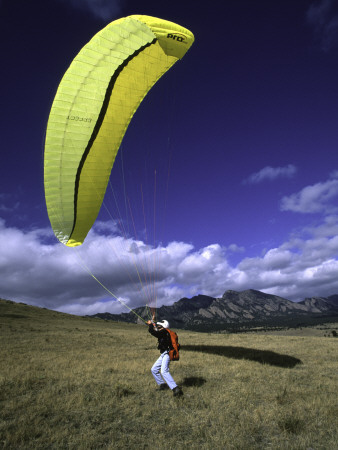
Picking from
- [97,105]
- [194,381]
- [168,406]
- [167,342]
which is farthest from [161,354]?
[97,105]

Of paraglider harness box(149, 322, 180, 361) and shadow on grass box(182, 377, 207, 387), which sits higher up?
paraglider harness box(149, 322, 180, 361)

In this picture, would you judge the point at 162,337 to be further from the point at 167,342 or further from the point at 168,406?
the point at 168,406

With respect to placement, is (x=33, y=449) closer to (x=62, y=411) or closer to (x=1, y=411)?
(x=62, y=411)

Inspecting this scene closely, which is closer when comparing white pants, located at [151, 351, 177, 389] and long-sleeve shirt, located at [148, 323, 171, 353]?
white pants, located at [151, 351, 177, 389]

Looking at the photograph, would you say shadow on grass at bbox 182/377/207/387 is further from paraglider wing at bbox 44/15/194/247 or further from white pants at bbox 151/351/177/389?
paraglider wing at bbox 44/15/194/247

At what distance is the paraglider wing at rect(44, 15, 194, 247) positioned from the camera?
8.60 metres

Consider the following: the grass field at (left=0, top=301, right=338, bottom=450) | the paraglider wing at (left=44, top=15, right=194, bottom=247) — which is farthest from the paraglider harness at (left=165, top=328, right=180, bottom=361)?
the paraglider wing at (left=44, top=15, right=194, bottom=247)

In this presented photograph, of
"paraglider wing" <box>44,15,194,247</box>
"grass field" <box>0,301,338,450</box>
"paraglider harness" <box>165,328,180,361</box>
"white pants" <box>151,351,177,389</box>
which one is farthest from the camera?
"paraglider wing" <box>44,15,194,247</box>

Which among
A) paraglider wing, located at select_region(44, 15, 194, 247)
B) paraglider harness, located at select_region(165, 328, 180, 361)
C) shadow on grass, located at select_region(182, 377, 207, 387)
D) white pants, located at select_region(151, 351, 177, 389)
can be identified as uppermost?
paraglider wing, located at select_region(44, 15, 194, 247)

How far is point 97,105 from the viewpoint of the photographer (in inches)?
351

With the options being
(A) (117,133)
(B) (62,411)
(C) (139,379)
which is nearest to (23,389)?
(B) (62,411)

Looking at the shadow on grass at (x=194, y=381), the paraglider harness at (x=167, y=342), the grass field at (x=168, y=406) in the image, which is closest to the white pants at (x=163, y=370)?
the paraglider harness at (x=167, y=342)

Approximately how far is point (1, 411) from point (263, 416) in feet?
19.7

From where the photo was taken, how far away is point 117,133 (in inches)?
399
